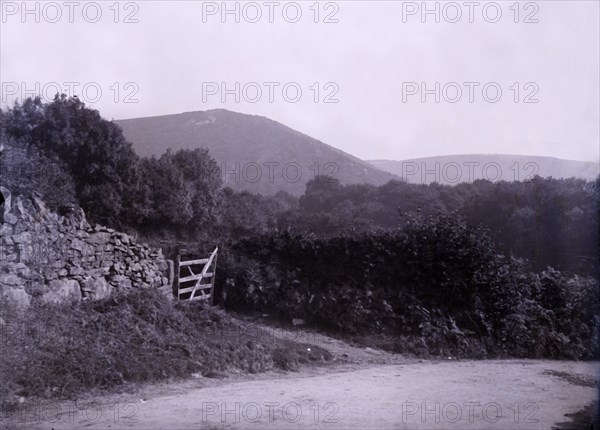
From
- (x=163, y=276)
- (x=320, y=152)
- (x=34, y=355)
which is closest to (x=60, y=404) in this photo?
(x=34, y=355)

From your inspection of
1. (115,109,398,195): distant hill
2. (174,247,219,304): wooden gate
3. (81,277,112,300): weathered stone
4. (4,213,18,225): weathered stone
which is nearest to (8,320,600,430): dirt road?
(81,277,112,300): weathered stone

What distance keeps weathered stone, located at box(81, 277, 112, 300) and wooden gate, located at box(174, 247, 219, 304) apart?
Result: 2.28 metres

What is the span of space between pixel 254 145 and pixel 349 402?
32981 millimetres

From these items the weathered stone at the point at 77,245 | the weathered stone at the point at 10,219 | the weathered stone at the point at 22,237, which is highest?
the weathered stone at the point at 10,219

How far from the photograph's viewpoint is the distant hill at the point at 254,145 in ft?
123

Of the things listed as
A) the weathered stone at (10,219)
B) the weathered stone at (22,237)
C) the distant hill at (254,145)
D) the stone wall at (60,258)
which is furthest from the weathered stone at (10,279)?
the distant hill at (254,145)

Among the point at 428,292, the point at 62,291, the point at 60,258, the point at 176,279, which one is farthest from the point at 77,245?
the point at 428,292

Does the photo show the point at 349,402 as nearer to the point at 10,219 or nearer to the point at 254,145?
the point at 10,219

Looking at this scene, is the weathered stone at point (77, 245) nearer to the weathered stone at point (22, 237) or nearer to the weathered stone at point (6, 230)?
the weathered stone at point (22, 237)

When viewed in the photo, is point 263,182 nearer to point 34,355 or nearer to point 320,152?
point 320,152

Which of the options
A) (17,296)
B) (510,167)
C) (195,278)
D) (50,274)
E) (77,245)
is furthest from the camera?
(510,167)

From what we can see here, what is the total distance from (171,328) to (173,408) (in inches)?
148

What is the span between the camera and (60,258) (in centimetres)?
1089

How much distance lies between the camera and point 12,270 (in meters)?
9.90
